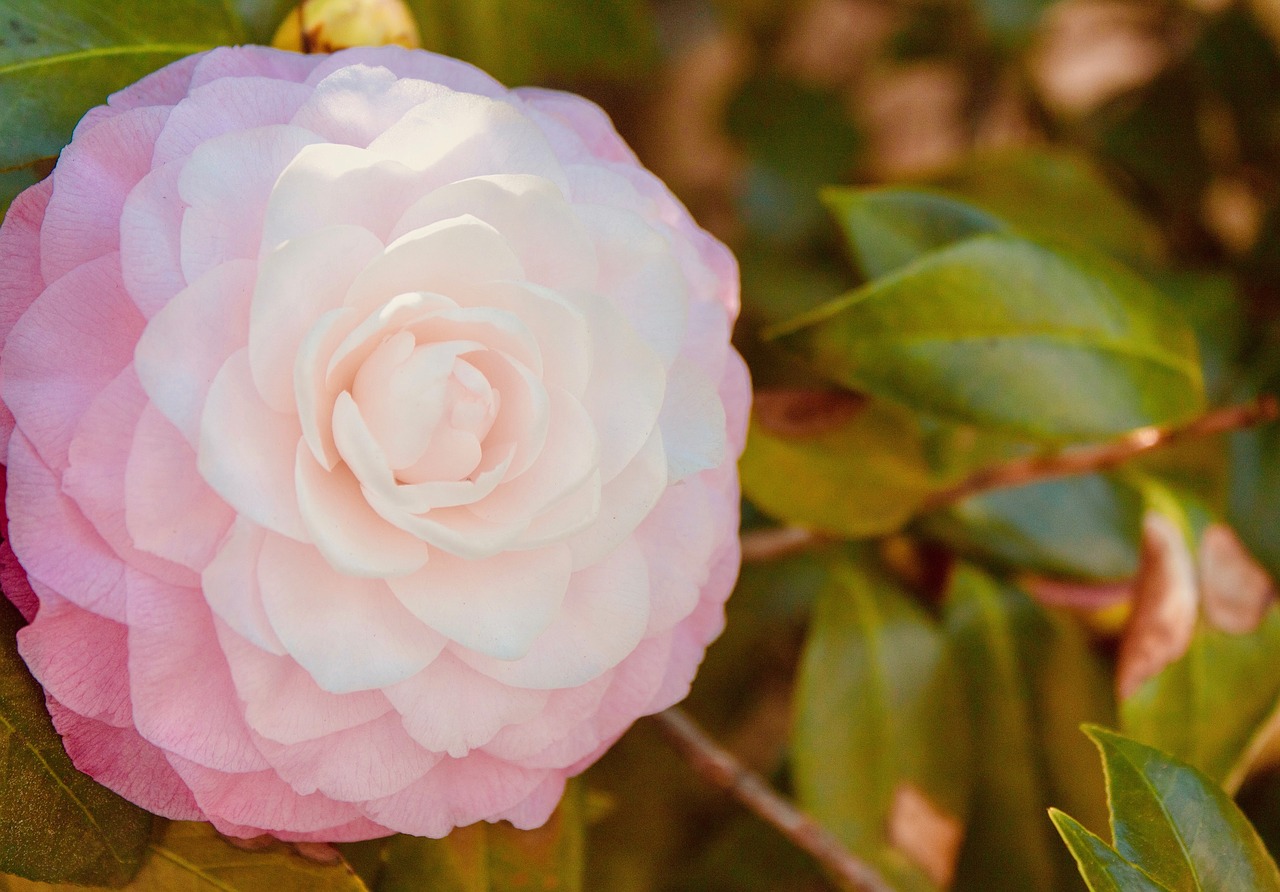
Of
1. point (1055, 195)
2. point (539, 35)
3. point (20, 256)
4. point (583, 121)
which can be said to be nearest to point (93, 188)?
point (20, 256)

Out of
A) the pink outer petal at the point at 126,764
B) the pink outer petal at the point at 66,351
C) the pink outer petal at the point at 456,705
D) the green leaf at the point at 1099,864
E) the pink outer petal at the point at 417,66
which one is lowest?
the green leaf at the point at 1099,864

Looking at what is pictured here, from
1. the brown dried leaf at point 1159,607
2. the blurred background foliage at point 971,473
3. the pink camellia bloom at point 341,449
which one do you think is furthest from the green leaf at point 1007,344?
the pink camellia bloom at point 341,449

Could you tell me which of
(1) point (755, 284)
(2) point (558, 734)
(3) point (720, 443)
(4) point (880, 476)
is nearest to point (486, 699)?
(2) point (558, 734)

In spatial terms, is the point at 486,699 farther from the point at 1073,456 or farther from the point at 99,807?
the point at 1073,456

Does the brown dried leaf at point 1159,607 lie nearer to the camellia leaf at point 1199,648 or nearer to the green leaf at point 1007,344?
the camellia leaf at point 1199,648

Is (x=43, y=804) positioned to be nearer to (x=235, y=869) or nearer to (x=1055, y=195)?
(x=235, y=869)

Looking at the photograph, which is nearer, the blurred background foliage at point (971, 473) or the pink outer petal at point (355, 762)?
the pink outer petal at point (355, 762)

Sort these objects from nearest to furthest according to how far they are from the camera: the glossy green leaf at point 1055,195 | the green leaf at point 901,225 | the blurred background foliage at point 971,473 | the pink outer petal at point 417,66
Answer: the pink outer petal at point 417,66 → the blurred background foliage at point 971,473 → the green leaf at point 901,225 → the glossy green leaf at point 1055,195
